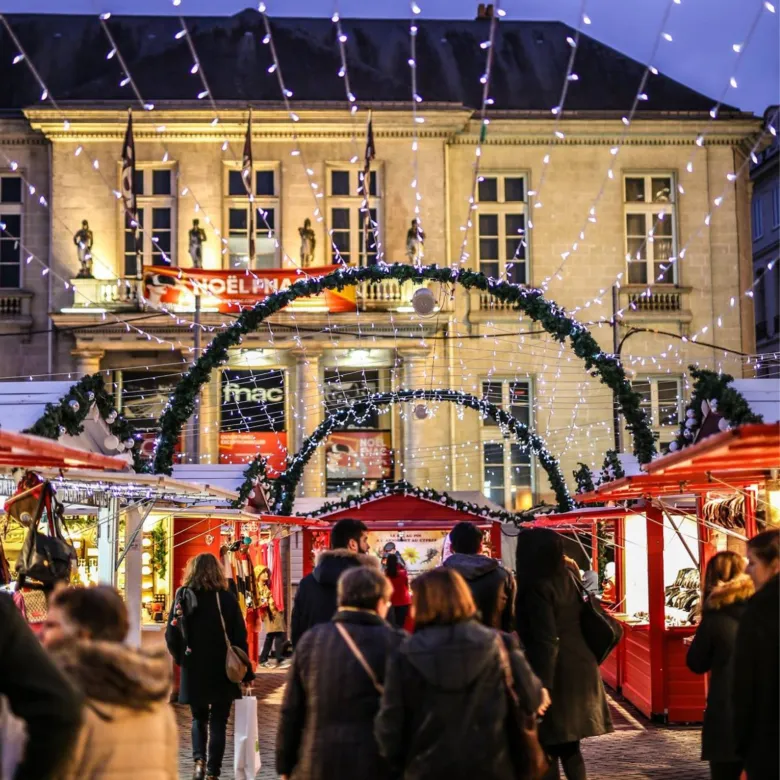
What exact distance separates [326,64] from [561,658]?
27.3m

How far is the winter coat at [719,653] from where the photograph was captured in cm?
659

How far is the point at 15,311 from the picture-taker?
3072 centimetres

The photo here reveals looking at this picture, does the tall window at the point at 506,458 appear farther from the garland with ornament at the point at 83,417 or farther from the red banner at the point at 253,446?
the garland with ornament at the point at 83,417

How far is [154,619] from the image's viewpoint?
1617 centimetres

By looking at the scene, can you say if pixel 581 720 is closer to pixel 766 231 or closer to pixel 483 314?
pixel 483 314

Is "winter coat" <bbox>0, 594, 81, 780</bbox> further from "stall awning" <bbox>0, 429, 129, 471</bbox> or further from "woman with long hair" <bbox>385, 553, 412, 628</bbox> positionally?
"woman with long hair" <bbox>385, 553, 412, 628</bbox>

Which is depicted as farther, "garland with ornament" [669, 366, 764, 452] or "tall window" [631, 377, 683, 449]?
"tall window" [631, 377, 683, 449]

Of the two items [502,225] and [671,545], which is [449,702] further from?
[502,225]

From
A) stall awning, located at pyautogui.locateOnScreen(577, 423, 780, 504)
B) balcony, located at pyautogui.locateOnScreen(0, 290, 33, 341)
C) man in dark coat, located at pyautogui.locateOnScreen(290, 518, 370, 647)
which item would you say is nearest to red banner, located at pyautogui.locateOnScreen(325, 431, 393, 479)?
balcony, located at pyautogui.locateOnScreen(0, 290, 33, 341)

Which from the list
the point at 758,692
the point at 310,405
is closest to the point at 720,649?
the point at 758,692

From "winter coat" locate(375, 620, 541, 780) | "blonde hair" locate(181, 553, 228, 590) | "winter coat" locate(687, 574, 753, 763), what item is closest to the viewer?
"winter coat" locate(375, 620, 541, 780)

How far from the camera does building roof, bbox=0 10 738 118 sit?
31688mm

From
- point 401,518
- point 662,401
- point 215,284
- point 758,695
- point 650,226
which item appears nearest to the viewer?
point 758,695

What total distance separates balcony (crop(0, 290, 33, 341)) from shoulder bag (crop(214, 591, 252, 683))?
23340 millimetres
